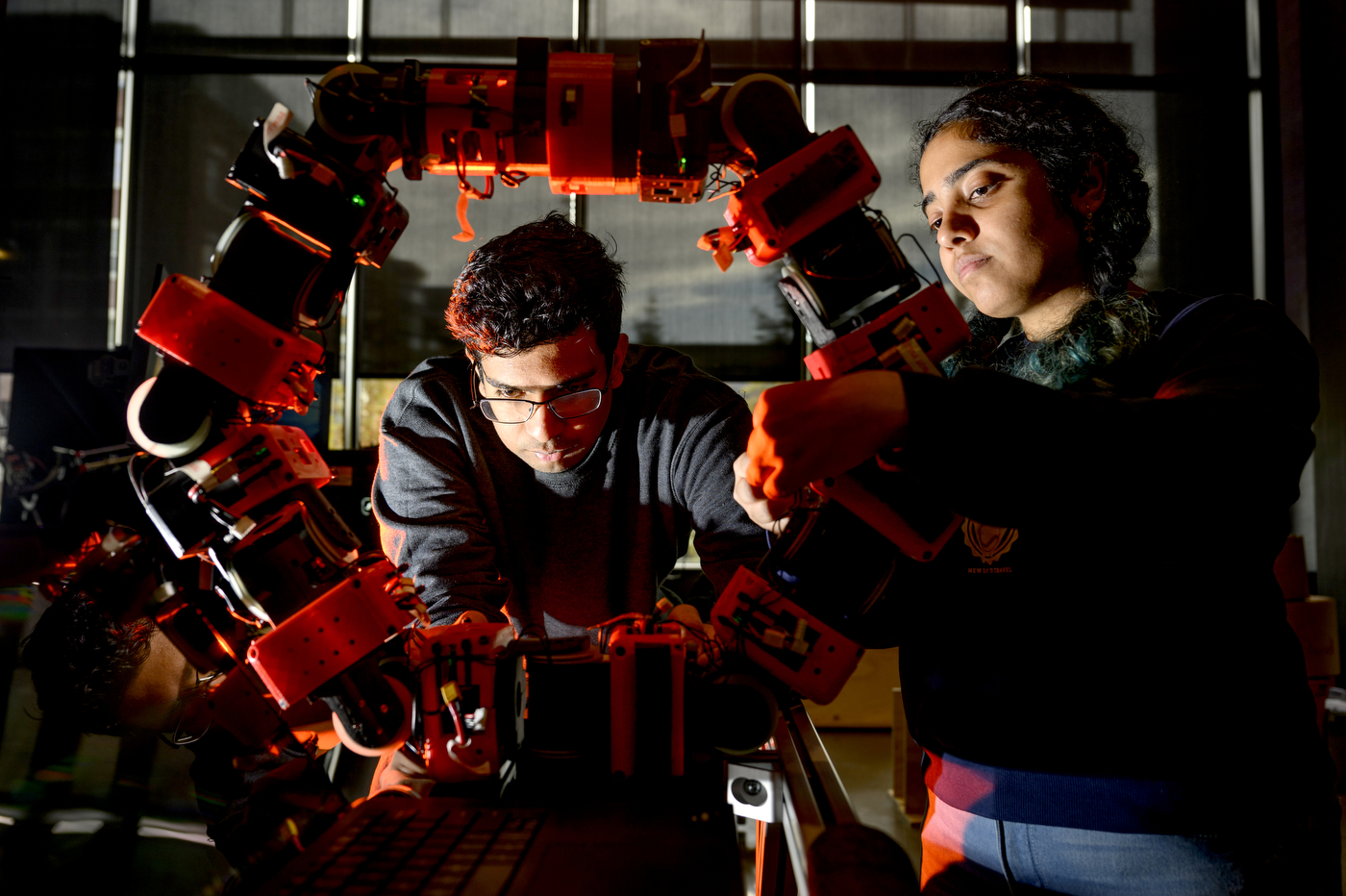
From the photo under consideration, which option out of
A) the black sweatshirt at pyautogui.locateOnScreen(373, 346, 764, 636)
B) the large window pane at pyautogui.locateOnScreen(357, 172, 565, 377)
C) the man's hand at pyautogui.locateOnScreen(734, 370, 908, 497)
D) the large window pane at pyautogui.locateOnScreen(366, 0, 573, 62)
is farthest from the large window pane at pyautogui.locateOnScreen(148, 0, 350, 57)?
the man's hand at pyautogui.locateOnScreen(734, 370, 908, 497)

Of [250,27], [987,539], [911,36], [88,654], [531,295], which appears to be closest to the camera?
[987,539]

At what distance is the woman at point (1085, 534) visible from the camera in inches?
25.0

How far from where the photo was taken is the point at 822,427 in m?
0.69

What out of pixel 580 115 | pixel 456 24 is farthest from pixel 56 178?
pixel 580 115

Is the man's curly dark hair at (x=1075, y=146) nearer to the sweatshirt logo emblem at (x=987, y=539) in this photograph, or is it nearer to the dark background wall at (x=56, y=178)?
the sweatshirt logo emblem at (x=987, y=539)

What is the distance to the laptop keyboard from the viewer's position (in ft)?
2.54

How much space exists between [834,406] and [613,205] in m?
4.21

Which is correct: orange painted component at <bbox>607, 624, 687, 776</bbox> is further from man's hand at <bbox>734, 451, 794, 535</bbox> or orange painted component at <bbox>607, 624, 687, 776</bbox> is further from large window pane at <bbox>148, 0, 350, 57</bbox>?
large window pane at <bbox>148, 0, 350, 57</bbox>

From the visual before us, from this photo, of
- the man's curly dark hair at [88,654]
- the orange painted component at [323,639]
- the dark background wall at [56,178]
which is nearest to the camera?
the orange painted component at [323,639]

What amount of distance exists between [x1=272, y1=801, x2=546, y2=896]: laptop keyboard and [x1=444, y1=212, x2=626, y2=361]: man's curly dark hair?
2.46 ft

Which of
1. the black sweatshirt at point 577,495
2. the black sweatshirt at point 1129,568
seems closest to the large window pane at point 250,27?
the black sweatshirt at point 577,495

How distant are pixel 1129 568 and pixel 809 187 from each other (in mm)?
659

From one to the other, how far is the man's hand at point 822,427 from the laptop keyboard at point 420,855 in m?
0.55

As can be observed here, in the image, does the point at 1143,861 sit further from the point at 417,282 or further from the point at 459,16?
the point at 459,16
